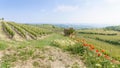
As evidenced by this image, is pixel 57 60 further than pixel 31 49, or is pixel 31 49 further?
pixel 31 49

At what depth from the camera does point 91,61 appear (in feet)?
42.4

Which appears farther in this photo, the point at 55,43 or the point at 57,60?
the point at 55,43

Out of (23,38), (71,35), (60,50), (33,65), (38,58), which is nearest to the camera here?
(33,65)

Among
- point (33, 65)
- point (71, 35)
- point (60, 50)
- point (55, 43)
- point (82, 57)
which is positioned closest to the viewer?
point (33, 65)

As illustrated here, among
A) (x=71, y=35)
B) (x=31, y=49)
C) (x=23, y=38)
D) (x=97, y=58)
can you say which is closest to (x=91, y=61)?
(x=97, y=58)

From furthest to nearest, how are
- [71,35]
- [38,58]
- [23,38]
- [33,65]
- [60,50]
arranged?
[71,35], [23,38], [60,50], [38,58], [33,65]

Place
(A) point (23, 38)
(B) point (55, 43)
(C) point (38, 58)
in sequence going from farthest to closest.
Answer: (A) point (23, 38) < (B) point (55, 43) < (C) point (38, 58)

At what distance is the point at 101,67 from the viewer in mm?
12070

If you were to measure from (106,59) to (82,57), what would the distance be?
166 centimetres

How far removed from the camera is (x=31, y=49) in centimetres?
1414

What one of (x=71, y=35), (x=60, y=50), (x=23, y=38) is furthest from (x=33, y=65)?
(x=71, y=35)

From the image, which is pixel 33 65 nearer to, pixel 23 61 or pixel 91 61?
pixel 23 61

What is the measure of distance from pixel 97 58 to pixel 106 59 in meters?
0.66

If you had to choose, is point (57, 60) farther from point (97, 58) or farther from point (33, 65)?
point (97, 58)
